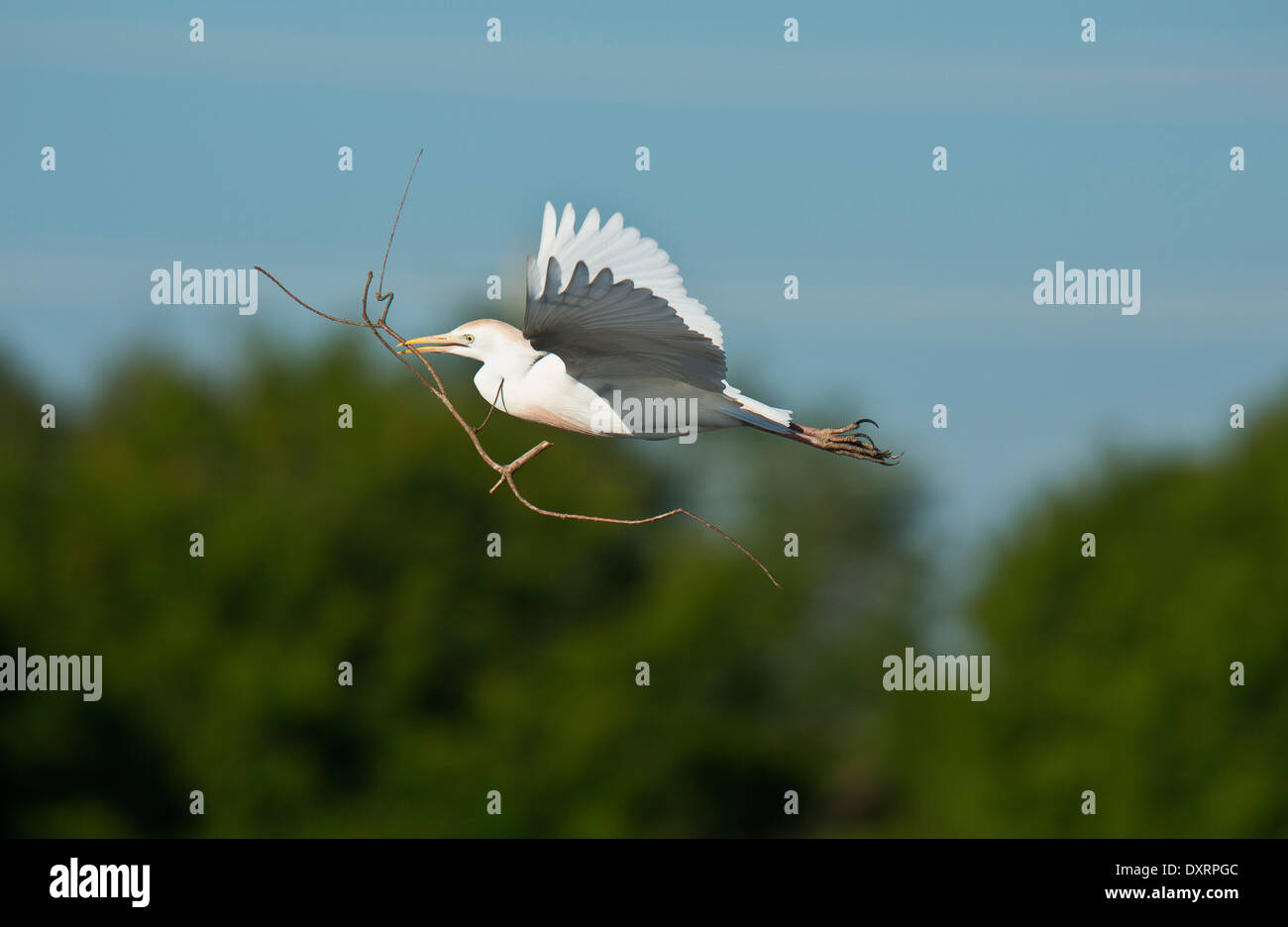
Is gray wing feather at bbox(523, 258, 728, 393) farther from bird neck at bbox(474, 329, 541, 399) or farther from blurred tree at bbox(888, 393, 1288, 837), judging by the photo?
blurred tree at bbox(888, 393, 1288, 837)

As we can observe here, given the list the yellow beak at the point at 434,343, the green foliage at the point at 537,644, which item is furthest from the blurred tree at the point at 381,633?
the yellow beak at the point at 434,343

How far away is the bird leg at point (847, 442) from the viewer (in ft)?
14.7

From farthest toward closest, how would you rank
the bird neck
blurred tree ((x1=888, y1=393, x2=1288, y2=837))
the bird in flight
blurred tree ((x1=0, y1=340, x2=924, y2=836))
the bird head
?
blurred tree ((x1=888, y1=393, x2=1288, y2=837)), blurred tree ((x1=0, y1=340, x2=924, y2=836)), the bird head, the bird neck, the bird in flight

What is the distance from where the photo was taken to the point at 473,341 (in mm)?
4645

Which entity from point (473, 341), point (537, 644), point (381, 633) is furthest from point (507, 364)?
point (537, 644)

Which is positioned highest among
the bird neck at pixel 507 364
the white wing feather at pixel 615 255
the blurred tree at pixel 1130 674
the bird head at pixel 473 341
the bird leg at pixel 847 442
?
the white wing feather at pixel 615 255

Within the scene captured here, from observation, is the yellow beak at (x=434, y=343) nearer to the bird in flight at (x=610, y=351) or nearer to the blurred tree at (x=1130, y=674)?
the bird in flight at (x=610, y=351)

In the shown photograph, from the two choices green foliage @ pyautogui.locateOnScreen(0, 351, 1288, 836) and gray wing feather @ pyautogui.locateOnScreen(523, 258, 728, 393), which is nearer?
gray wing feather @ pyautogui.locateOnScreen(523, 258, 728, 393)

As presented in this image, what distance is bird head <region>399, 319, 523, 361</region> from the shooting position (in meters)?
4.57

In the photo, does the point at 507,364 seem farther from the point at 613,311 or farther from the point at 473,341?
the point at 613,311

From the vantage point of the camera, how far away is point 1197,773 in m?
34.8

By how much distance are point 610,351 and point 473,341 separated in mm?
428

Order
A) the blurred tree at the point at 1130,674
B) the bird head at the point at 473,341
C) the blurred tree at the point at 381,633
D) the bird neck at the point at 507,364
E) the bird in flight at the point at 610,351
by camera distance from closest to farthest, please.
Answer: the bird in flight at the point at 610,351 → the bird neck at the point at 507,364 → the bird head at the point at 473,341 → the blurred tree at the point at 381,633 → the blurred tree at the point at 1130,674

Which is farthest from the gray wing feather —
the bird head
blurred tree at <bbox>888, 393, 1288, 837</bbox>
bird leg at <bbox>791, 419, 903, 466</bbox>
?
blurred tree at <bbox>888, 393, 1288, 837</bbox>
